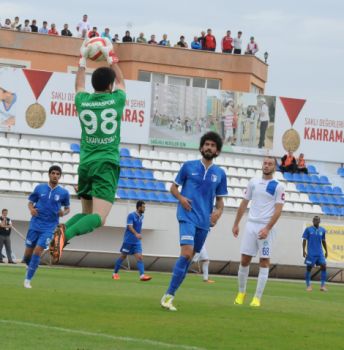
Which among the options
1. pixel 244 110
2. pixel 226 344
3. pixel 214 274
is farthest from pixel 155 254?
pixel 226 344

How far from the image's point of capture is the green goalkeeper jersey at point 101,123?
1228 cm

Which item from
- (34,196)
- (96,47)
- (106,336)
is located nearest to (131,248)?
(34,196)

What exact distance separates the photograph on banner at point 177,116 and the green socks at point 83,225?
99.6 feet

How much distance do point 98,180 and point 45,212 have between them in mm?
8381

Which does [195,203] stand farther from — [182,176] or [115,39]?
[115,39]

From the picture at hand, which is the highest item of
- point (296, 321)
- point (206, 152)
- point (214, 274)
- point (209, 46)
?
point (209, 46)

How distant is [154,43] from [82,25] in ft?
22.3

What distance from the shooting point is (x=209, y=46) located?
5412cm

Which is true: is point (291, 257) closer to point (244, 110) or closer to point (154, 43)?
point (244, 110)

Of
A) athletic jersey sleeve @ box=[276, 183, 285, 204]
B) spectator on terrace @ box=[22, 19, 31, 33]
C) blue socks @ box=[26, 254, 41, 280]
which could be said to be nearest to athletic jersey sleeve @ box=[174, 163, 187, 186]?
athletic jersey sleeve @ box=[276, 183, 285, 204]

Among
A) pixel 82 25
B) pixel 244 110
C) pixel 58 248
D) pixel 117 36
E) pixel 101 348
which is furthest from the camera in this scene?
pixel 117 36

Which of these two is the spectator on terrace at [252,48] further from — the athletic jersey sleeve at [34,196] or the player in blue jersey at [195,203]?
the player in blue jersey at [195,203]

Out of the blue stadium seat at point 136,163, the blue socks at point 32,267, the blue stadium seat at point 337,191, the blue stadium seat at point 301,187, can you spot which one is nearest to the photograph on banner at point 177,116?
the blue stadium seat at point 136,163

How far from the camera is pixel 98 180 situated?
39.8ft
